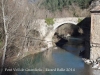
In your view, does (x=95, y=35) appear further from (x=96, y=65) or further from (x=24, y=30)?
(x=24, y=30)

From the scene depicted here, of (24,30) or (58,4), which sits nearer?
(24,30)

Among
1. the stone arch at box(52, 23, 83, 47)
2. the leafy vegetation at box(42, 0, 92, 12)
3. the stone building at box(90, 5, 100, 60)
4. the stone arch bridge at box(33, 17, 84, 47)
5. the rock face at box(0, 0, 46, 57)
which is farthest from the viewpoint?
the leafy vegetation at box(42, 0, 92, 12)

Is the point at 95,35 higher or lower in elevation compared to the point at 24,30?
lower

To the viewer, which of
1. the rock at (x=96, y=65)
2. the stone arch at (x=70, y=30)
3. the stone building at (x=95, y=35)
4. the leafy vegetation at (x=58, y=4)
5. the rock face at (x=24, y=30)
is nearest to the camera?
the rock at (x=96, y=65)

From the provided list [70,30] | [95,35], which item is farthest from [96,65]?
[70,30]

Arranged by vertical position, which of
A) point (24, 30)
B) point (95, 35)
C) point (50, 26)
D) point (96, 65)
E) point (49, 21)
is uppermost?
point (49, 21)

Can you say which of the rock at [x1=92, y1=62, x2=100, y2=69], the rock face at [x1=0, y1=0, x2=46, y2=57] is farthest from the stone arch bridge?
the rock at [x1=92, y1=62, x2=100, y2=69]

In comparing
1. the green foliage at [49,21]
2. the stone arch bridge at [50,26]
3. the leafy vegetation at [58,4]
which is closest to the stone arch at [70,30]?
the leafy vegetation at [58,4]

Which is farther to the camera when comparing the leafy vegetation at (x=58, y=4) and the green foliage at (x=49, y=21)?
the leafy vegetation at (x=58, y=4)

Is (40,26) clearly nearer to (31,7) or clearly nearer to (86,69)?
(31,7)

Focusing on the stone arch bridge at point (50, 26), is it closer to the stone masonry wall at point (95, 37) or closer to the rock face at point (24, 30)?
the rock face at point (24, 30)

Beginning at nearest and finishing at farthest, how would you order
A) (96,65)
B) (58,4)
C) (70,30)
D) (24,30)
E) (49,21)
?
(96,65) → (24,30) → (49,21) → (70,30) → (58,4)

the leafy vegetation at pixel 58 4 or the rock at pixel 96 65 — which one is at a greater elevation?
the leafy vegetation at pixel 58 4

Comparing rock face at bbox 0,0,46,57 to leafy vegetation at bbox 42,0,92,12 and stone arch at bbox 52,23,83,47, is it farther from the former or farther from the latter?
leafy vegetation at bbox 42,0,92,12
